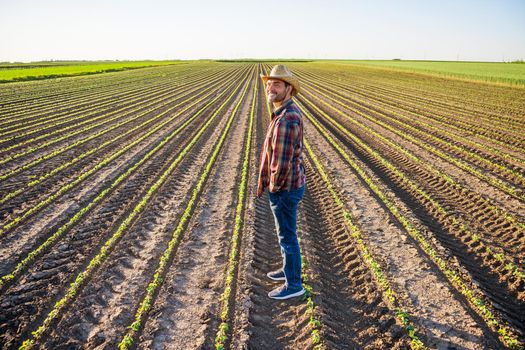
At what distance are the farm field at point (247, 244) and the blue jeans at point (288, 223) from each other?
0.53m

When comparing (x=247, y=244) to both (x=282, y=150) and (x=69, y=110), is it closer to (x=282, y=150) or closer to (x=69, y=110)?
(x=282, y=150)

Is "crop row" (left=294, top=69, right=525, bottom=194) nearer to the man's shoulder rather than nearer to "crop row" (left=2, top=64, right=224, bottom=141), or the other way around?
the man's shoulder

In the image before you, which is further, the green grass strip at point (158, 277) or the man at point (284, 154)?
the green grass strip at point (158, 277)

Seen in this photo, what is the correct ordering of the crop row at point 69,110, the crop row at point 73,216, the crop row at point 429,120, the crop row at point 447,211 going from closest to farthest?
the crop row at point 73,216, the crop row at point 447,211, the crop row at point 429,120, the crop row at point 69,110

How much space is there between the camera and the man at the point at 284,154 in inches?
142

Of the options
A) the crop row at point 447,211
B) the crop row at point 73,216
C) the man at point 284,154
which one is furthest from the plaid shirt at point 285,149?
the crop row at point 73,216

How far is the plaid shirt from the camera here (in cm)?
358

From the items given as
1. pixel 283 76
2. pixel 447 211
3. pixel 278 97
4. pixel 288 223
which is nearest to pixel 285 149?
pixel 278 97

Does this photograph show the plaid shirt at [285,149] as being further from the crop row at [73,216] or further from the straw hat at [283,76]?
the crop row at [73,216]

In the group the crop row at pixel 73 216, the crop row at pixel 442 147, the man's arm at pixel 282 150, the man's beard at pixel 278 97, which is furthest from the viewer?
the crop row at pixel 442 147

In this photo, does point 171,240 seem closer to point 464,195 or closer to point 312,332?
point 312,332

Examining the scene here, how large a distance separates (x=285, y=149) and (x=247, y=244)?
8.28 feet

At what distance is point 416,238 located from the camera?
5.88 m

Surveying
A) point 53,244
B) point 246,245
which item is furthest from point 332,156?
point 53,244
